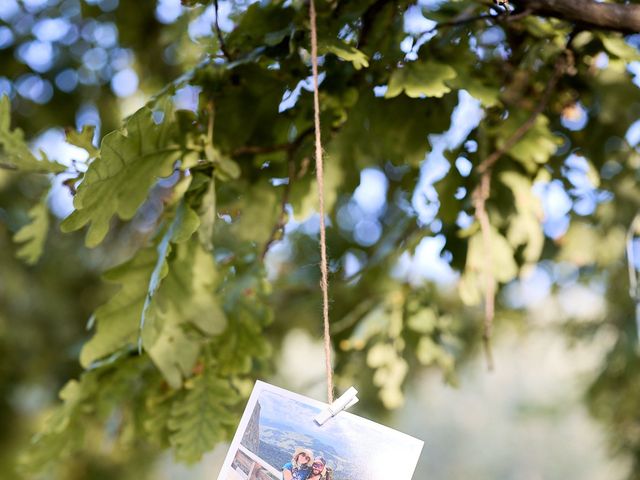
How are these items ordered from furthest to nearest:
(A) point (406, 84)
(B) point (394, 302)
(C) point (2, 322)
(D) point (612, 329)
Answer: (C) point (2, 322)
(D) point (612, 329)
(B) point (394, 302)
(A) point (406, 84)

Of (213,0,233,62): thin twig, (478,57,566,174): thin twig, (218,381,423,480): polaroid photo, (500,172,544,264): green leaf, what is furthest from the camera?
(500,172,544,264): green leaf

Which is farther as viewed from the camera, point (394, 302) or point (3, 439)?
point (3, 439)

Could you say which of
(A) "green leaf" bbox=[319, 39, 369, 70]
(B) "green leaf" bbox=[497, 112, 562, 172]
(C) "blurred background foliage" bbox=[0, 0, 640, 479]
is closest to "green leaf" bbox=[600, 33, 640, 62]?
(C) "blurred background foliage" bbox=[0, 0, 640, 479]

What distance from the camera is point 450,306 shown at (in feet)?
6.26

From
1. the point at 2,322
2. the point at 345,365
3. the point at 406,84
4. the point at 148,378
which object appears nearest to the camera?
the point at 406,84

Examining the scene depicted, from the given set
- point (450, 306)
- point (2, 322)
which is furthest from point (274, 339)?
point (2, 322)

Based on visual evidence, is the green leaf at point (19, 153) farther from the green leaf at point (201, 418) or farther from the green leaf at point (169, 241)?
the green leaf at point (201, 418)

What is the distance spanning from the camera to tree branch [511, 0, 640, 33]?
596 mm

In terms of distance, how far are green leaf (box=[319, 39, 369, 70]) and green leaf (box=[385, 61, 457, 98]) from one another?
0.07m

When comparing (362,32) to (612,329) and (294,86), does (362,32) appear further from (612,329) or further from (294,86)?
(612,329)

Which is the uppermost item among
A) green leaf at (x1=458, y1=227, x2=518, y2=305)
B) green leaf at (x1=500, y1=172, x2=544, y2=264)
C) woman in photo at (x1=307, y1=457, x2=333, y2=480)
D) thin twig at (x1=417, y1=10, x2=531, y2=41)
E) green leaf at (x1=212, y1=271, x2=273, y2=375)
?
thin twig at (x1=417, y1=10, x2=531, y2=41)

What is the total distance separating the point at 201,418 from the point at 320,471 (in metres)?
0.22

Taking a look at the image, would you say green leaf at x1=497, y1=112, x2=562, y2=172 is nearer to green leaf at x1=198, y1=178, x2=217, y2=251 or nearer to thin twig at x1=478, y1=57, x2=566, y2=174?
thin twig at x1=478, y1=57, x2=566, y2=174

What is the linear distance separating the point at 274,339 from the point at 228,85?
4.30 feet
